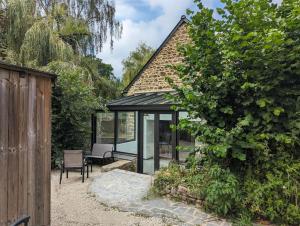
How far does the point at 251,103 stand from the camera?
4.53 m

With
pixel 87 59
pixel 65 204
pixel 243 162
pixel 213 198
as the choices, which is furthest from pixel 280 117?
pixel 87 59

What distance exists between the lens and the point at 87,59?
1345 cm

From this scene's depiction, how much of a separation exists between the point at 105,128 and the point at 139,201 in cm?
547

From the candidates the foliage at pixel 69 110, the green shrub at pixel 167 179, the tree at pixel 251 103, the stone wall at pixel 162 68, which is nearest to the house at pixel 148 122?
the stone wall at pixel 162 68

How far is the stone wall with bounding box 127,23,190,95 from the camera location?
10590 mm

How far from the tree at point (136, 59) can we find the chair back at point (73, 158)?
45.6 feet

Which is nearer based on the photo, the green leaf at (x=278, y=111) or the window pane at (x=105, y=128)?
the green leaf at (x=278, y=111)

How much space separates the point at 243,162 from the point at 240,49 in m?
2.19

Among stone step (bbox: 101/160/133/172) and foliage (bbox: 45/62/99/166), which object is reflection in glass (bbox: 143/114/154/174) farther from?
foliage (bbox: 45/62/99/166)

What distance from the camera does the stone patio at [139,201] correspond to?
424 cm

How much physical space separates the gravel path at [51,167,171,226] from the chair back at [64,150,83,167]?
102 cm

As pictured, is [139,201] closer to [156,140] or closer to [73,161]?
[73,161]

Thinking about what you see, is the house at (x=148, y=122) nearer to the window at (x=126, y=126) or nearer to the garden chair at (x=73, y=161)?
the window at (x=126, y=126)

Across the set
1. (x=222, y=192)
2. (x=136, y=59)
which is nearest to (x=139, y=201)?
(x=222, y=192)
